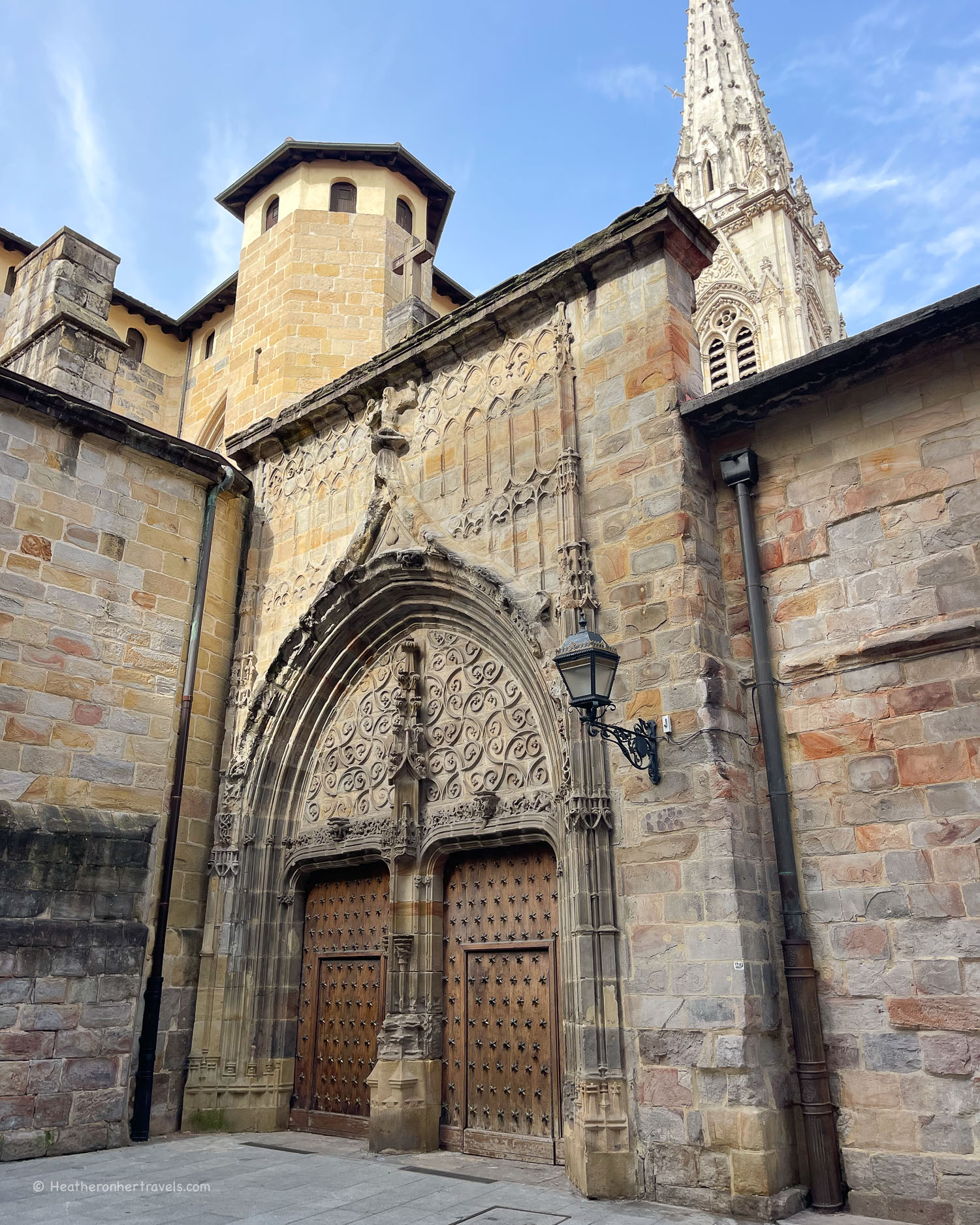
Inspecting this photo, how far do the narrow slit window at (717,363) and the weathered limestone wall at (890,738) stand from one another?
2748 cm

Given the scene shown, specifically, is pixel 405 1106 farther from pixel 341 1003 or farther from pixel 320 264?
pixel 320 264

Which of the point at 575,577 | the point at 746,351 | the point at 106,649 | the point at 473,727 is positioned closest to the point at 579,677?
the point at 575,577

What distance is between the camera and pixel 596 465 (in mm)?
7215

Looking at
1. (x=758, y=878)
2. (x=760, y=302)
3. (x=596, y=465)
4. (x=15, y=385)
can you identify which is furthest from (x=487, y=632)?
(x=760, y=302)

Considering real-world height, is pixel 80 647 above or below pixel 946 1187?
above

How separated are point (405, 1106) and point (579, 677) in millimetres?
3554

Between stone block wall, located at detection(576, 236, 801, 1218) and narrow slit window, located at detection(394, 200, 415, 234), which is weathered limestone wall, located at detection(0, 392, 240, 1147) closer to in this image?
stone block wall, located at detection(576, 236, 801, 1218)

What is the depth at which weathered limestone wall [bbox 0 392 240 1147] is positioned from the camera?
25.8ft

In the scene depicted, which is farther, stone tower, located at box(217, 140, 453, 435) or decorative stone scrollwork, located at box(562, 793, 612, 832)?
stone tower, located at box(217, 140, 453, 435)

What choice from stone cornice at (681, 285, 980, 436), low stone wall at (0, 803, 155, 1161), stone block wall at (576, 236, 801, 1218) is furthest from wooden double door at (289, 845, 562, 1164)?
stone cornice at (681, 285, 980, 436)

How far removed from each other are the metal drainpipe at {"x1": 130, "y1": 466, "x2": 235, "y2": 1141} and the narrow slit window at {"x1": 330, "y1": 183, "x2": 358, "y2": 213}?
18.3 feet

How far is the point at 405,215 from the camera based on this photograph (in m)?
14.1

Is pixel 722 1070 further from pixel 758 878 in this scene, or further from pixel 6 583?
pixel 6 583

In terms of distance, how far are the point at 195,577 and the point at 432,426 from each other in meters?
2.78
